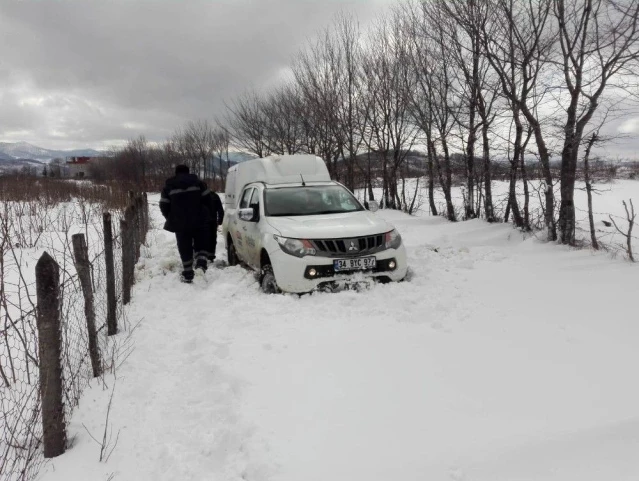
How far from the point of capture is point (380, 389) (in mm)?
2922

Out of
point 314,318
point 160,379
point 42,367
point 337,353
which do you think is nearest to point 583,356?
point 337,353

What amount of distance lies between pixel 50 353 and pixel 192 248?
4587 millimetres

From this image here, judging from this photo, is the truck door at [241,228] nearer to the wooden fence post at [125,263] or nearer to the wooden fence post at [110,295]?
the wooden fence post at [125,263]

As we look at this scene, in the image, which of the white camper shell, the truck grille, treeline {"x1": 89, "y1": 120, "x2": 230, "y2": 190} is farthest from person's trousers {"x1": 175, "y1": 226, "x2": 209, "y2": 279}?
treeline {"x1": 89, "y1": 120, "x2": 230, "y2": 190}

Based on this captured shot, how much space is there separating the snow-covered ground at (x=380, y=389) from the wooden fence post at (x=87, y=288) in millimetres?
209

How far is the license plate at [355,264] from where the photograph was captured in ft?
16.6

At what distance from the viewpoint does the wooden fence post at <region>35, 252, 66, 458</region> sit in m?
2.23

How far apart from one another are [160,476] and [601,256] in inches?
263

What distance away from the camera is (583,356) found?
10.7ft

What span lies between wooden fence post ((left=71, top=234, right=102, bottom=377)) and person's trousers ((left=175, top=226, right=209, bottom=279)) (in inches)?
124

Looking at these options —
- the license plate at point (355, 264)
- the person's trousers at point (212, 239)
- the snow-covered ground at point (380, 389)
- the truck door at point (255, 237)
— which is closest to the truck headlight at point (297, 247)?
the license plate at point (355, 264)

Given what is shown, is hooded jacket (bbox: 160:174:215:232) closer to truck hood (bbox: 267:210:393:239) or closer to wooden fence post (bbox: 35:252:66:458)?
truck hood (bbox: 267:210:393:239)

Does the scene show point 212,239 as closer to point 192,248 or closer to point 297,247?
point 192,248

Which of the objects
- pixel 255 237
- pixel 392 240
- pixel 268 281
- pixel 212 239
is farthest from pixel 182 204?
pixel 392 240
